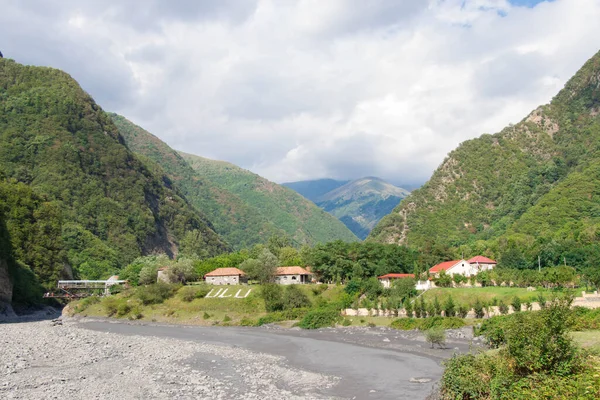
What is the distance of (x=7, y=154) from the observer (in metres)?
173

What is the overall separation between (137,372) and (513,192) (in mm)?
166785

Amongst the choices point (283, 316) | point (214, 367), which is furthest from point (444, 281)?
point (214, 367)

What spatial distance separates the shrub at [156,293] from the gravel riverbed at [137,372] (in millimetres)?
41270

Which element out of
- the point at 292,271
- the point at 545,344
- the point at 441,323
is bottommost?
the point at 441,323

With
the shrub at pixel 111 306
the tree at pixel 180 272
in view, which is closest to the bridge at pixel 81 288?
the shrub at pixel 111 306

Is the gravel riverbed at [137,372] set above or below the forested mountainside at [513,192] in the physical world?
below

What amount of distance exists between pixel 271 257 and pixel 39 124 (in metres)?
143

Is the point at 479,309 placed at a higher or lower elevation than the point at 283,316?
higher

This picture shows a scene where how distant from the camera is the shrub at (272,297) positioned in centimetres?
8181

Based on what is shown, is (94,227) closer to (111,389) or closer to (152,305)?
(152,305)

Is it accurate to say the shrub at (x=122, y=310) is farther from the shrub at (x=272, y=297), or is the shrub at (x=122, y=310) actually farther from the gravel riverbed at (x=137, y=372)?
the gravel riverbed at (x=137, y=372)

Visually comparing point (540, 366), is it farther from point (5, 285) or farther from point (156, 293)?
point (5, 285)

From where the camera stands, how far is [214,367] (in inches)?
1515

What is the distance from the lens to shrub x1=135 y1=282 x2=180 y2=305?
9119 centimetres
